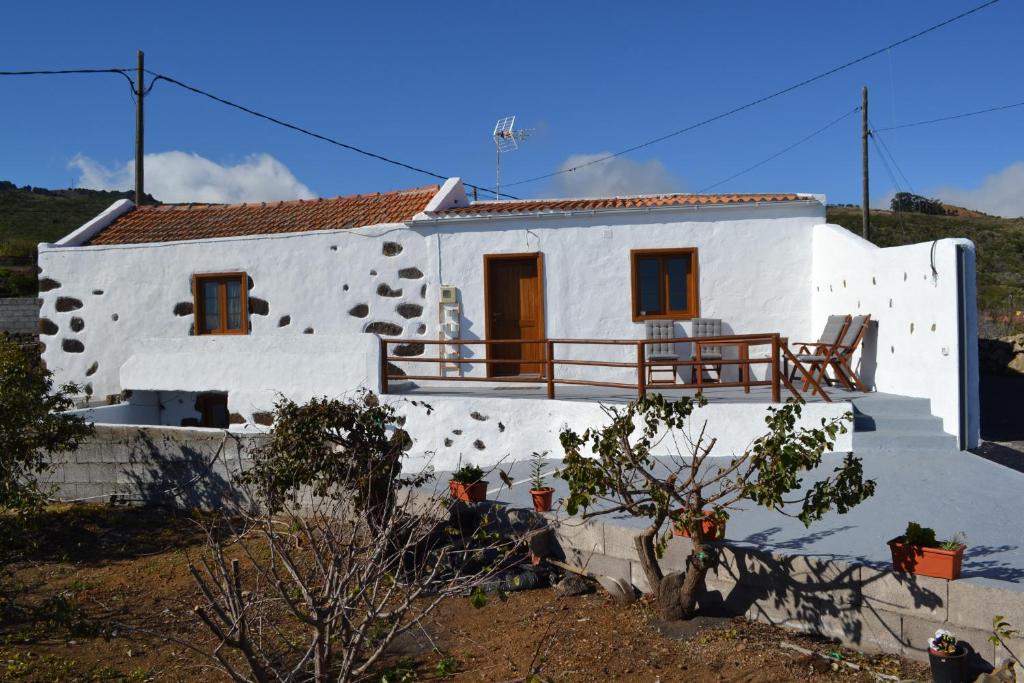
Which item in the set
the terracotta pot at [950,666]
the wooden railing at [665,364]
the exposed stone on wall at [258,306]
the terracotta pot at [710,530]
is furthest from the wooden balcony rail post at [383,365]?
the terracotta pot at [950,666]

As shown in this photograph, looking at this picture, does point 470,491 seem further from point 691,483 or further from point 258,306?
point 258,306

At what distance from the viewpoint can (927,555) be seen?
16.5 ft

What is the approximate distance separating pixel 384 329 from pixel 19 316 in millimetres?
10912

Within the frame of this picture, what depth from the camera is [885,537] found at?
236 inches

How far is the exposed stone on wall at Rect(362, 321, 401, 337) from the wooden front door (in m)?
1.43

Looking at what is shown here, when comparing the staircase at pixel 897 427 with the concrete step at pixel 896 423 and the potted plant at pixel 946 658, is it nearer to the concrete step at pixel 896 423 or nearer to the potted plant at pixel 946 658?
the concrete step at pixel 896 423

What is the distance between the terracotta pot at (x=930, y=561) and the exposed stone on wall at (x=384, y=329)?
8267 millimetres

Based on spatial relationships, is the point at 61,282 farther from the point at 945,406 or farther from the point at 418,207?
the point at 945,406

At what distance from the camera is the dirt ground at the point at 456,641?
5.18 metres

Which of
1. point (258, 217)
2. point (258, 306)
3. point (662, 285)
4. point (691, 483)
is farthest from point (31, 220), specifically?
point (691, 483)

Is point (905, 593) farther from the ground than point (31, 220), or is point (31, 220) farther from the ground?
point (31, 220)

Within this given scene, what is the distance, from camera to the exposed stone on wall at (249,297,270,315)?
41.4ft

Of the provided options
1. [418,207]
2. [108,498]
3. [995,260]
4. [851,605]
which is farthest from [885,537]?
[995,260]

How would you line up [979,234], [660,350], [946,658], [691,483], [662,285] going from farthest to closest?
[979,234] < [662,285] < [660,350] < [691,483] < [946,658]
